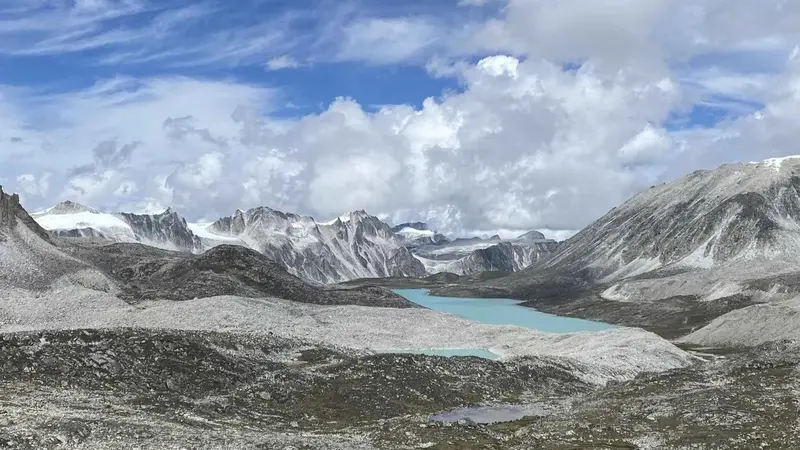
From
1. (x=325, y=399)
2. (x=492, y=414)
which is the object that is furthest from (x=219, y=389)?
(x=492, y=414)

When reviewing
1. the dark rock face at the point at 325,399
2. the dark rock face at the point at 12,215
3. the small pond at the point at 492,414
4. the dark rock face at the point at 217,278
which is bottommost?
the small pond at the point at 492,414

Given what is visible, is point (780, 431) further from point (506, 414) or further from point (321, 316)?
point (321, 316)

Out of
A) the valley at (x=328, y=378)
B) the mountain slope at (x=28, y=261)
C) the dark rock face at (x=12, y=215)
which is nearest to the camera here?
the valley at (x=328, y=378)

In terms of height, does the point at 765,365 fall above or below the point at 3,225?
below

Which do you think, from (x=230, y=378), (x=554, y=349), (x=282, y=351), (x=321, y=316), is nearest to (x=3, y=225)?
(x=321, y=316)

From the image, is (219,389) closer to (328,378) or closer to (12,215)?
(328,378)

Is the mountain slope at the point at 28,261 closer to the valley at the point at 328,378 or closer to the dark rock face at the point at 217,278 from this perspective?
the valley at the point at 328,378

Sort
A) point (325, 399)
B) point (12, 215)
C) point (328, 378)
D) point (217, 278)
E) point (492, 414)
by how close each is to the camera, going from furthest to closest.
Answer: point (217, 278)
point (12, 215)
point (328, 378)
point (492, 414)
point (325, 399)

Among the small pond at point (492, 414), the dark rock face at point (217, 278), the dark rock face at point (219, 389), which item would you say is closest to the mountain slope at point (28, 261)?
the dark rock face at point (217, 278)

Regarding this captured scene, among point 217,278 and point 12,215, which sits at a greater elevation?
point 12,215

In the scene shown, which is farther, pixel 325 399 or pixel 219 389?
pixel 219 389

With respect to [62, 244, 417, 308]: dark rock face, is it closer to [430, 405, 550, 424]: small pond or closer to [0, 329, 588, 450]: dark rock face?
[0, 329, 588, 450]: dark rock face
